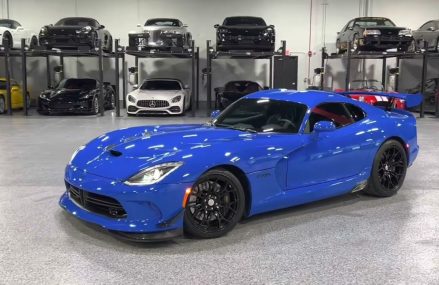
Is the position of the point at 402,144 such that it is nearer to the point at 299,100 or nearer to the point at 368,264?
the point at 299,100

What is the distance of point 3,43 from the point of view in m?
14.9

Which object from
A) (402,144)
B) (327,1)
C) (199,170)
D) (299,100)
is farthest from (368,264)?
(327,1)

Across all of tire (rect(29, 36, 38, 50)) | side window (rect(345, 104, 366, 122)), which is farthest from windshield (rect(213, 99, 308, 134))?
tire (rect(29, 36, 38, 50))

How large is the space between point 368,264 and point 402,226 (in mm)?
1109

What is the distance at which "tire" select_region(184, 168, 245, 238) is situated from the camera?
3793 millimetres

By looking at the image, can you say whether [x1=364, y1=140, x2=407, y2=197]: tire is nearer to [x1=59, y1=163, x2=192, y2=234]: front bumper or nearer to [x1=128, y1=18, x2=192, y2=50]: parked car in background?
[x1=59, y1=163, x2=192, y2=234]: front bumper

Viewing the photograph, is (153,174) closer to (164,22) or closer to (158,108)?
(158,108)

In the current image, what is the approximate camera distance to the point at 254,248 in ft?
12.4

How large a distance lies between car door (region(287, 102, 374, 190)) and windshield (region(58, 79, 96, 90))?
11.7 m

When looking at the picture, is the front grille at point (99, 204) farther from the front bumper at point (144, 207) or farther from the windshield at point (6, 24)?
the windshield at point (6, 24)

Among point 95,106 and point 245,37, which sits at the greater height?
point 245,37

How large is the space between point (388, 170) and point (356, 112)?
0.83m

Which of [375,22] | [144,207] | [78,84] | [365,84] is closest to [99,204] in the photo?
[144,207]

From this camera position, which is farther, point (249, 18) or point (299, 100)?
point (249, 18)
